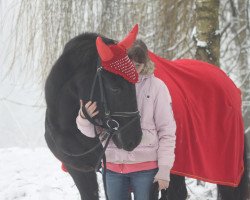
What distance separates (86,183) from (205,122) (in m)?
0.82

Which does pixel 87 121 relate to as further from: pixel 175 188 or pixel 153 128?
pixel 175 188

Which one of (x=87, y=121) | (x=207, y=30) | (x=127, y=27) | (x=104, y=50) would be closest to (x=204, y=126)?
(x=87, y=121)

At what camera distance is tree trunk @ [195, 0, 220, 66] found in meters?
3.37

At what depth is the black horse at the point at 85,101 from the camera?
175 centimetres

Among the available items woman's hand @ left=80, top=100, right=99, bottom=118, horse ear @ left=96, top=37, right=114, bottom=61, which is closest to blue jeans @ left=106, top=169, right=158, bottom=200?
woman's hand @ left=80, top=100, right=99, bottom=118

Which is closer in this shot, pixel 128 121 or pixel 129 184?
pixel 128 121

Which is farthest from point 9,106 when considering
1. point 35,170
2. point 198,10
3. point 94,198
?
point 94,198

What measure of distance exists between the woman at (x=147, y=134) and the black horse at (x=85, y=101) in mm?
79

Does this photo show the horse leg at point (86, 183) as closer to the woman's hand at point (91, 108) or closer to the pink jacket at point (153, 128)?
the pink jacket at point (153, 128)

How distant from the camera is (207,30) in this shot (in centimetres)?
338

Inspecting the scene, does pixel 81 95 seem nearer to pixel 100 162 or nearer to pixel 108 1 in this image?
pixel 100 162

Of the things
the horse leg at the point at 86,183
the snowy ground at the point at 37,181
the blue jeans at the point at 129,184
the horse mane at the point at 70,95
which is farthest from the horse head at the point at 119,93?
the snowy ground at the point at 37,181

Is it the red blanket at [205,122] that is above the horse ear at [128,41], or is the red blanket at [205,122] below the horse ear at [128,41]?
below

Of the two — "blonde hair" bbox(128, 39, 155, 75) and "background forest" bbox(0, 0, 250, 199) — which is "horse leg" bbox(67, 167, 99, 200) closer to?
"blonde hair" bbox(128, 39, 155, 75)
